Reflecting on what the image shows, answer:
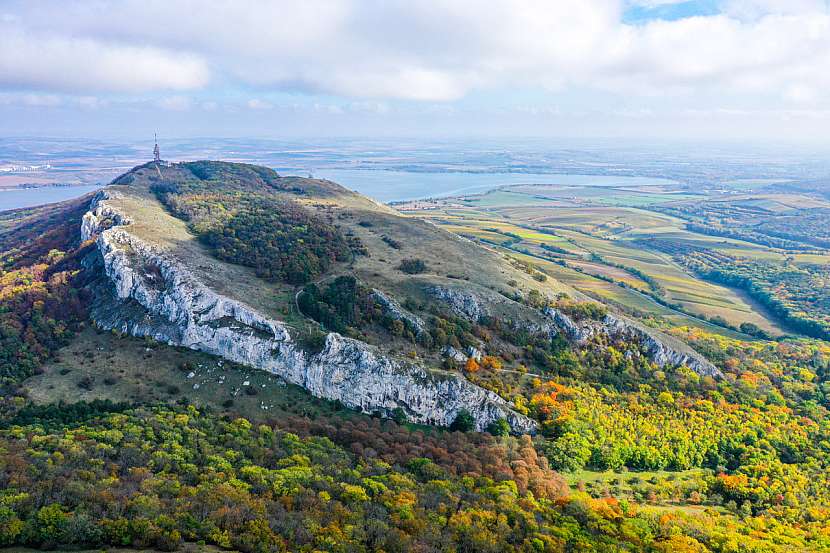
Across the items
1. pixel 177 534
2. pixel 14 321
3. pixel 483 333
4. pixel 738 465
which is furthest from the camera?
pixel 483 333

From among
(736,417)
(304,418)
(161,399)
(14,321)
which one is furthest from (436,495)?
(14,321)

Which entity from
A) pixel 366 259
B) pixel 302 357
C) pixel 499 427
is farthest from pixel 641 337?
pixel 302 357

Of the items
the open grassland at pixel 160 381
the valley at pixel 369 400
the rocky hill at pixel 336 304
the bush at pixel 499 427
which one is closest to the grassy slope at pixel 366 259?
the rocky hill at pixel 336 304

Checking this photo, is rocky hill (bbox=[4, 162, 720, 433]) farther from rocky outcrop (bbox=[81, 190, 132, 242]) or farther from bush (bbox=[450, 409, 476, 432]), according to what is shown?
bush (bbox=[450, 409, 476, 432])

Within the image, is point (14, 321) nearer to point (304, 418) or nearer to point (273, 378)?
point (273, 378)

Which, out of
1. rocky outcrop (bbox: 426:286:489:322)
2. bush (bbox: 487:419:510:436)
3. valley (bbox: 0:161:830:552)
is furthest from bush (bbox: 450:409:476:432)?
rocky outcrop (bbox: 426:286:489:322)
